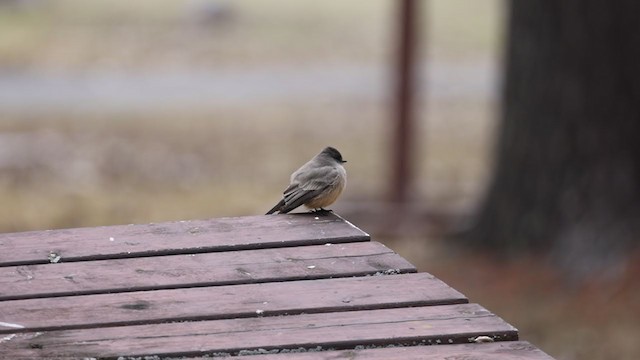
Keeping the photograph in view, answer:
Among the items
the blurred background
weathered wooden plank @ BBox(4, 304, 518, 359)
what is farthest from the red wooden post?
weathered wooden plank @ BBox(4, 304, 518, 359)

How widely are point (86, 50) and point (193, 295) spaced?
678 inches

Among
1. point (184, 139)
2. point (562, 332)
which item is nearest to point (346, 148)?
point (184, 139)

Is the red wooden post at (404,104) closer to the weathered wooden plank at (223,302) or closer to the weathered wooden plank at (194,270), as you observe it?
the weathered wooden plank at (194,270)

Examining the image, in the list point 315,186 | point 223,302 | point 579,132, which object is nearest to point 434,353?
point 223,302

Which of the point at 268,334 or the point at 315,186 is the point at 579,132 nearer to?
the point at 315,186

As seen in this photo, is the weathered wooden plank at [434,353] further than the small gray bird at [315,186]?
No

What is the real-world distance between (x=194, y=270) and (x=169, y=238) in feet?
1.17

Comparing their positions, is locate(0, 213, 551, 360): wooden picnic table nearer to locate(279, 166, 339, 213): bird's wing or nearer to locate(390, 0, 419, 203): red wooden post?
locate(279, 166, 339, 213): bird's wing

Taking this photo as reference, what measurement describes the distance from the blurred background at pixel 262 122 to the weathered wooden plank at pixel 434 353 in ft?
14.2

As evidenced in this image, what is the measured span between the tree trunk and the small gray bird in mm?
3856

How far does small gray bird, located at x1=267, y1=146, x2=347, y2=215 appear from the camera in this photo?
498cm

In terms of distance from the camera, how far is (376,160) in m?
13.3

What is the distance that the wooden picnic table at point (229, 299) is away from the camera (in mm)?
3363

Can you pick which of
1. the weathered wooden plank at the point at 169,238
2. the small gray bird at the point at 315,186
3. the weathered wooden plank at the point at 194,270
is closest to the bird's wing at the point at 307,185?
the small gray bird at the point at 315,186
